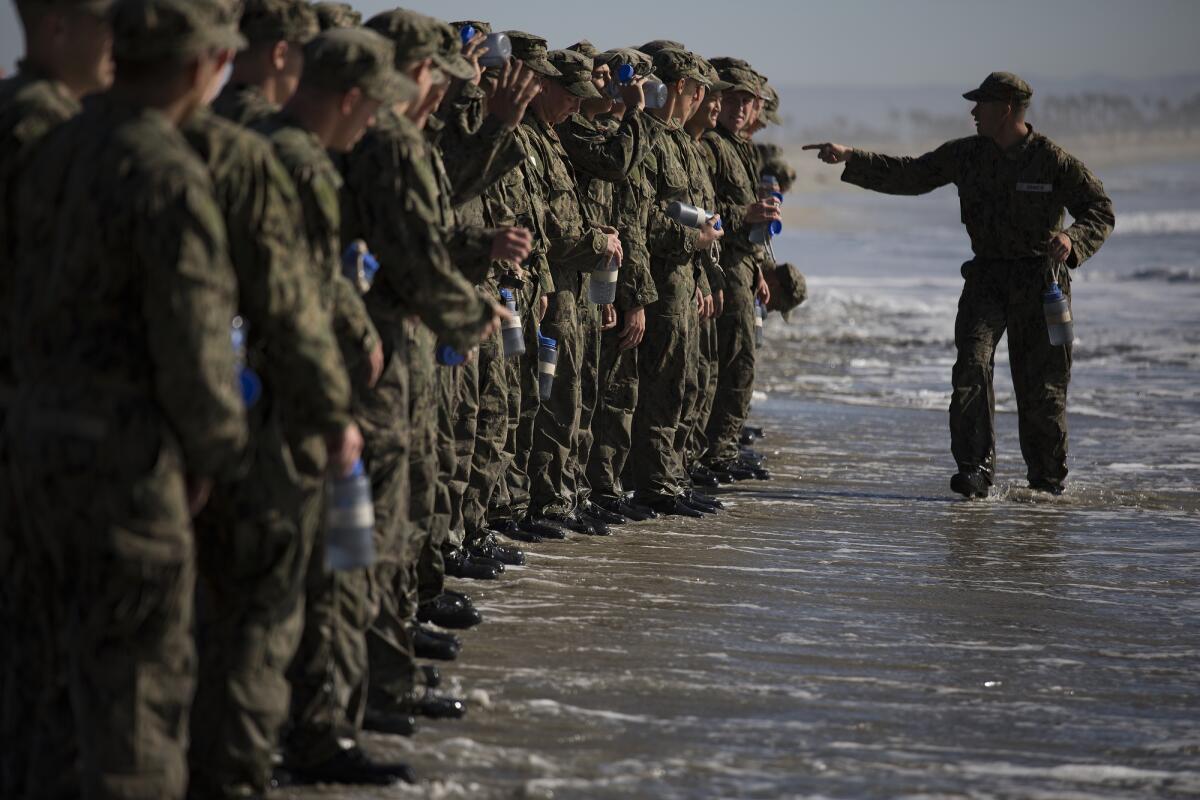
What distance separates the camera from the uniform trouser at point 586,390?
10.3m

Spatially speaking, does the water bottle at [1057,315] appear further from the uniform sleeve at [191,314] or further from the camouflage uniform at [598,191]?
the uniform sleeve at [191,314]

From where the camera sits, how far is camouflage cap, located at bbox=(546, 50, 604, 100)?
972 centimetres

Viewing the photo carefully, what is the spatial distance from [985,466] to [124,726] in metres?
8.51

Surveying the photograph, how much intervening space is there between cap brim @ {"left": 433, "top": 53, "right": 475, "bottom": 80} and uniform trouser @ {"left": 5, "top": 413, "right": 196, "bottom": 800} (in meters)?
2.58

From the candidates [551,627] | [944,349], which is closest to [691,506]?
[551,627]

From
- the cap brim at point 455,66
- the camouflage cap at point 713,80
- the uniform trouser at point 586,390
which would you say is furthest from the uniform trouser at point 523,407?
the camouflage cap at point 713,80

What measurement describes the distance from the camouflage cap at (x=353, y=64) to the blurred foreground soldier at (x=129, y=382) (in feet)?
2.76

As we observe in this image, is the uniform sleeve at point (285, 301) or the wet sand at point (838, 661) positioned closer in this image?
the uniform sleeve at point (285, 301)

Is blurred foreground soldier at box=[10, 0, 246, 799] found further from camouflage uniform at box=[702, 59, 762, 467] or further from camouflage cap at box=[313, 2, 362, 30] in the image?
camouflage uniform at box=[702, 59, 762, 467]

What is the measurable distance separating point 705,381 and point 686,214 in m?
1.58

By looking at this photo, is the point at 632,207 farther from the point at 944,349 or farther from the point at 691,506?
the point at 944,349

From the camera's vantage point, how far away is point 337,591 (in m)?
5.59

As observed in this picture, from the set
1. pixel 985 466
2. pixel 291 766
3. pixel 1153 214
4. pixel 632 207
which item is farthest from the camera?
pixel 1153 214

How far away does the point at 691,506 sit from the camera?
11.4 m
